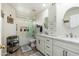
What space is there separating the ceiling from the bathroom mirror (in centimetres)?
57

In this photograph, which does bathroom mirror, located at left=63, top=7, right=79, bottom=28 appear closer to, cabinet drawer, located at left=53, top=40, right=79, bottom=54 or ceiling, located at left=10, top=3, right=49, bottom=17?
cabinet drawer, located at left=53, top=40, right=79, bottom=54

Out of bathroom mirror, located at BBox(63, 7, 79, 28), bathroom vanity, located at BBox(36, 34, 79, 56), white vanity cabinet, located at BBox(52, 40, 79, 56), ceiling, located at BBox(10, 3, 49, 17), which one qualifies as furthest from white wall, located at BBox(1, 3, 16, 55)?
bathroom mirror, located at BBox(63, 7, 79, 28)

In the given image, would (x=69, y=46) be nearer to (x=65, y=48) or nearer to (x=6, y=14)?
(x=65, y=48)

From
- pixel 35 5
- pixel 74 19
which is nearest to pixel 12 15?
pixel 35 5

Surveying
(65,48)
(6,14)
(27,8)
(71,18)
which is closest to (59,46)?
(65,48)

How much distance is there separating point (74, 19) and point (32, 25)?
0.79 metres

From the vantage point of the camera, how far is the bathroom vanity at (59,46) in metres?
1.33

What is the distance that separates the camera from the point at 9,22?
152 cm

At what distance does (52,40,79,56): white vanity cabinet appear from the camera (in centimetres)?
131

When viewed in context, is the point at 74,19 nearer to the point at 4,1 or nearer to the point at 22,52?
the point at 22,52

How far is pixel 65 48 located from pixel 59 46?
0.14 metres

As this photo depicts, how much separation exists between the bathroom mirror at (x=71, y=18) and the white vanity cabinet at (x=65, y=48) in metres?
0.41

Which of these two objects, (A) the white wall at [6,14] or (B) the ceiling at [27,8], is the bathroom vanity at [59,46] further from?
(A) the white wall at [6,14]

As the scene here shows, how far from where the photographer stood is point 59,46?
1592 mm
